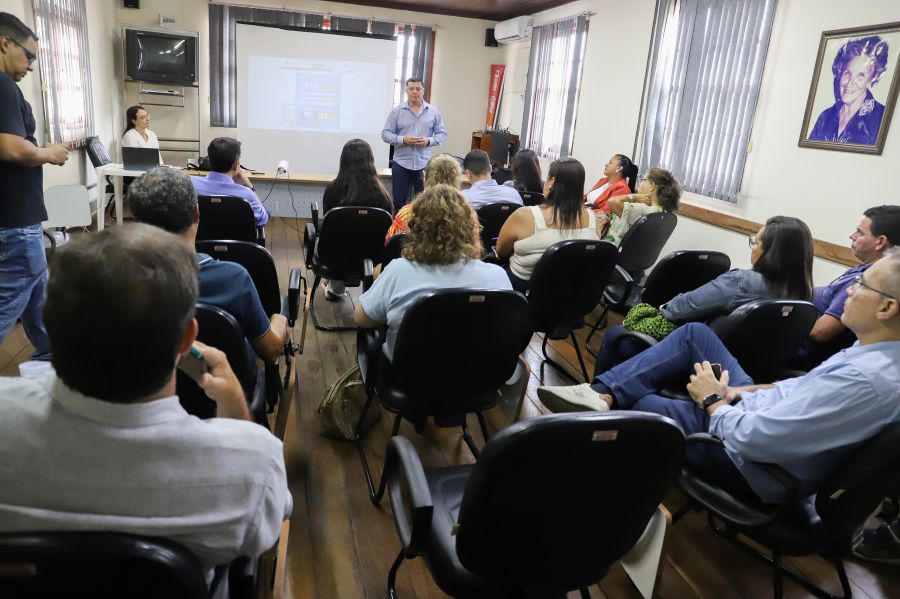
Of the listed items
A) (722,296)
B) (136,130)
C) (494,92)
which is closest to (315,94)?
(136,130)

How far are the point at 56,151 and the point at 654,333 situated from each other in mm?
2568

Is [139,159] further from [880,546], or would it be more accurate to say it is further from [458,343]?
[880,546]

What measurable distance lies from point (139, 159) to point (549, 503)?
5.24 m

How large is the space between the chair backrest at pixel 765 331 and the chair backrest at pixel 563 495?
3.54 feet

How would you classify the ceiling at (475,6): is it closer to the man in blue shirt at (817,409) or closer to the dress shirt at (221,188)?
the dress shirt at (221,188)

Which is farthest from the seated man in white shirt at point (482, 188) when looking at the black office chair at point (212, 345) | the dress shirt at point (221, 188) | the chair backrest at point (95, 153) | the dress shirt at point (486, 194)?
the chair backrest at point (95, 153)

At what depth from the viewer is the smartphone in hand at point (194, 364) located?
1.01m

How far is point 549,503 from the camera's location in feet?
3.57

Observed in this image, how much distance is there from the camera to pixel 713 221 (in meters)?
4.50

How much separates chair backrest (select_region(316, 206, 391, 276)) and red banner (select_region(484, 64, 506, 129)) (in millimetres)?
6039

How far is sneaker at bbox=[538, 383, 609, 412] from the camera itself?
2.11 m

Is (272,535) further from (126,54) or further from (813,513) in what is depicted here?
(126,54)

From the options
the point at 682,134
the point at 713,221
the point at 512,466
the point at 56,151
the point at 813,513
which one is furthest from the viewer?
the point at 682,134

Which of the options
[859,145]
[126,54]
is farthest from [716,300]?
[126,54]
